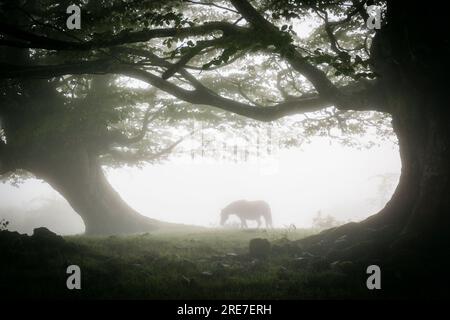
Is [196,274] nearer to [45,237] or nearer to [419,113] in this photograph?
[45,237]

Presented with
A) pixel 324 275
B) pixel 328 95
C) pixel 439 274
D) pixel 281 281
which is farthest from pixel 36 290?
pixel 328 95

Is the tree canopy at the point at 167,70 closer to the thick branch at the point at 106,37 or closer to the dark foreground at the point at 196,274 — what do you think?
the thick branch at the point at 106,37

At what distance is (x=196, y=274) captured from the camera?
7.05m

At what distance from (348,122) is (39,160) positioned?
16880 mm

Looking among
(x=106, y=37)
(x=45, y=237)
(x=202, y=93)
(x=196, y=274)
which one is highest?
(x=106, y=37)

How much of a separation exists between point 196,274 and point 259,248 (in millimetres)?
2671

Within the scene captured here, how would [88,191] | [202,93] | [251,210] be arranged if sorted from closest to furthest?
[202,93]
[88,191]
[251,210]

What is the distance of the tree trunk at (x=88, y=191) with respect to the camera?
1914cm

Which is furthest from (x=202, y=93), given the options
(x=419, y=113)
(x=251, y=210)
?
(x=251, y=210)

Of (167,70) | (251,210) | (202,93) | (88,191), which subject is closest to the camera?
(167,70)

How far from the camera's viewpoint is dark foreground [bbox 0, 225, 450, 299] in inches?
222

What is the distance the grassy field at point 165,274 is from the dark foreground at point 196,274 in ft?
0.05
